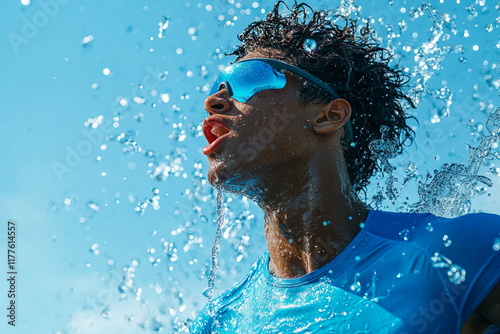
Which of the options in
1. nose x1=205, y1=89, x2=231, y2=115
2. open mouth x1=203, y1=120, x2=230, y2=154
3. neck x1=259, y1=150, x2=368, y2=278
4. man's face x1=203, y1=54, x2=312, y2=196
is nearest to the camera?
neck x1=259, y1=150, x2=368, y2=278

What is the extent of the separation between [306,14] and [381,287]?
2572 mm

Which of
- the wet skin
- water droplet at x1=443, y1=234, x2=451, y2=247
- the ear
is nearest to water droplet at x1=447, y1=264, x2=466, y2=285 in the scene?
water droplet at x1=443, y1=234, x2=451, y2=247

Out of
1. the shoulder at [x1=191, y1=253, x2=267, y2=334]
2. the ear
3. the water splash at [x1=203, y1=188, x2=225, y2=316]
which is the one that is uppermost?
the ear

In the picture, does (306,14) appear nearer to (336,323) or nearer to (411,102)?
(411,102)

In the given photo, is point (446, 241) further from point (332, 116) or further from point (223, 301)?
point (223, 301)

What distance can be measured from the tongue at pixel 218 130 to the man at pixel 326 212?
0.05 ft

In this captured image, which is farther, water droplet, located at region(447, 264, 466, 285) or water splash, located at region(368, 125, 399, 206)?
water splash, located at region(368, 125, 399, 206)

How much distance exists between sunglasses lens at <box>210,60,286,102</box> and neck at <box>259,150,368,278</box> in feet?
1.91

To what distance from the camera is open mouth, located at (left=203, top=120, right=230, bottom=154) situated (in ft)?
11.6

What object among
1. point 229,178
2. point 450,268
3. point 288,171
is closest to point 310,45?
point 288,171

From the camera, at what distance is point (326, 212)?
3.31 meters

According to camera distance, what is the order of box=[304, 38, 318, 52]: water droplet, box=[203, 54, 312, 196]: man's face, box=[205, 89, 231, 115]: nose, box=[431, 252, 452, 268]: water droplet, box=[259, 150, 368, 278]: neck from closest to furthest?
box=[431, 252, 452, 268]: water droplet, box=[259, 150, 368, 278]: neck, box=[203, 54, 312, 196]: man's face, box=[205, 89, 231, 115]: nose, box=[304, 38, 318, 52]: water droplet

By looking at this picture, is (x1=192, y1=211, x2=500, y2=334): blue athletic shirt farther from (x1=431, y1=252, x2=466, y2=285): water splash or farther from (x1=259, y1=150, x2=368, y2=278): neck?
(x1=259, y1=150, x2=368, y2=278): neck

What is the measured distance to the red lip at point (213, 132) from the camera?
11.6 ft
